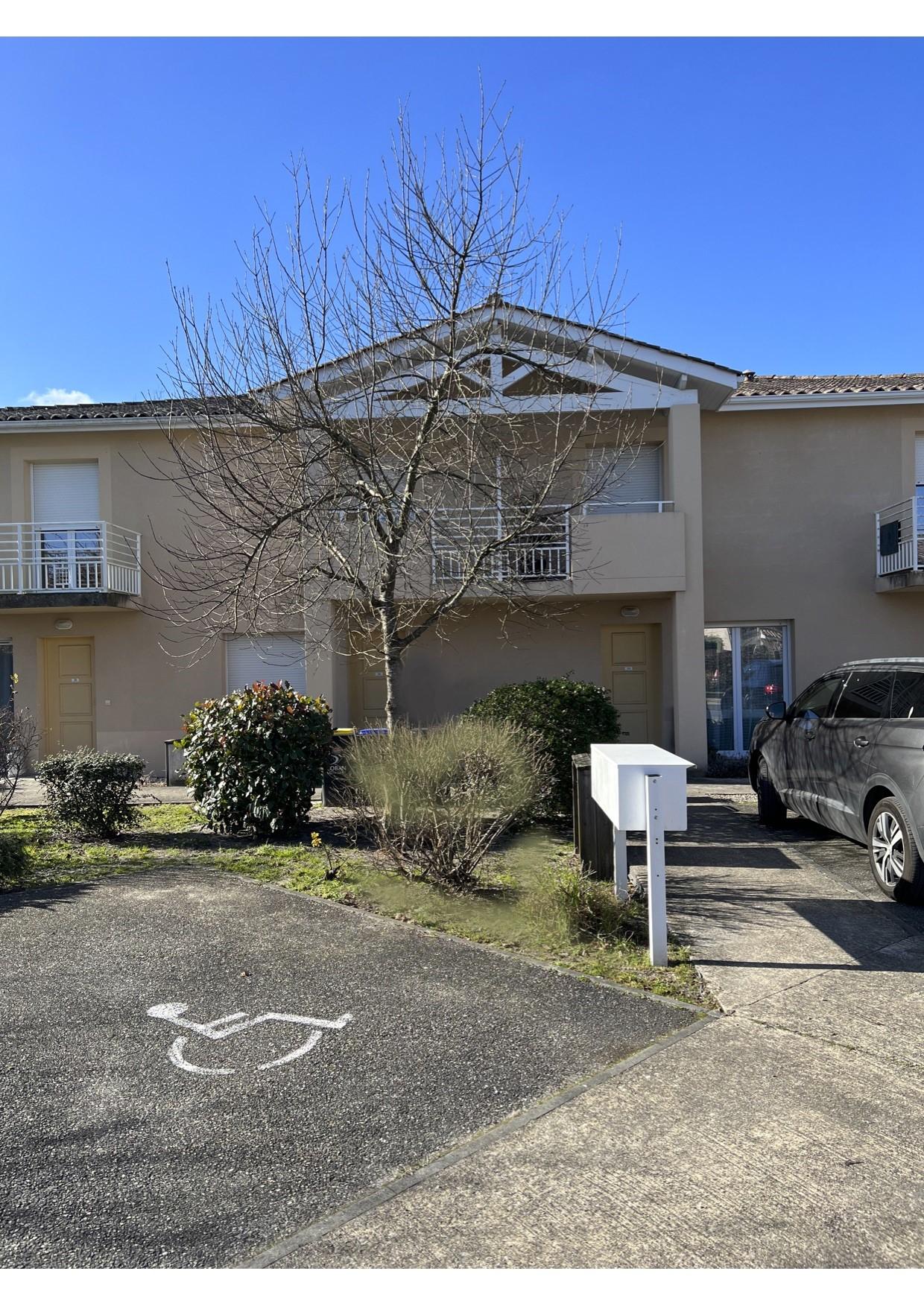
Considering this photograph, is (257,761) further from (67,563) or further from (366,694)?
(67,563)

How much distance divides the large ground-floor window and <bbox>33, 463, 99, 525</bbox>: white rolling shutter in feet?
33.6

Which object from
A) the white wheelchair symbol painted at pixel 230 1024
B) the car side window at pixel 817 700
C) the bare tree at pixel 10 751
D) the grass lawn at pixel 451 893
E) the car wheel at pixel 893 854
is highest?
the car side window at pixel 817 700

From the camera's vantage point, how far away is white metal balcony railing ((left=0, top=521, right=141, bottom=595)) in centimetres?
1459

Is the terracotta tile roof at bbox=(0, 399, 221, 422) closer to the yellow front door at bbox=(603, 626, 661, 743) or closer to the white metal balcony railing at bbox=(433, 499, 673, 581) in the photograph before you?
the white metal balcony railing at bbox=(433, 499, 673, 581)

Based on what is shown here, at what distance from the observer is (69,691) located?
52.1 ft

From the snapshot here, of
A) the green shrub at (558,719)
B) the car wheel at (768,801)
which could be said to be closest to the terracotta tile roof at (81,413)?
the green shrub at (558,719)

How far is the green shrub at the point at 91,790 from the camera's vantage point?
9.09m

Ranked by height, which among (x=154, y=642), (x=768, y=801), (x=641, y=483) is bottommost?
(x=768, y=801)

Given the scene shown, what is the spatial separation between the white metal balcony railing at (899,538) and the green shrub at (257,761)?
9278 mm

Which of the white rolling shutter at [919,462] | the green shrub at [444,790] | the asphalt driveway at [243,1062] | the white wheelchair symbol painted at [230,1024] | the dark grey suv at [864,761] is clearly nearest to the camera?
the asphalt driveway at [243,1062]

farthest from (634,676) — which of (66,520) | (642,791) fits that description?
(642,791)

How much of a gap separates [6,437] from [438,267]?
1026 cm

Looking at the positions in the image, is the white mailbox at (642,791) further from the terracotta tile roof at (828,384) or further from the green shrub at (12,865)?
the terracotta tile roof at (828,384)

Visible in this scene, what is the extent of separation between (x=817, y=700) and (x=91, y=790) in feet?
22.4
